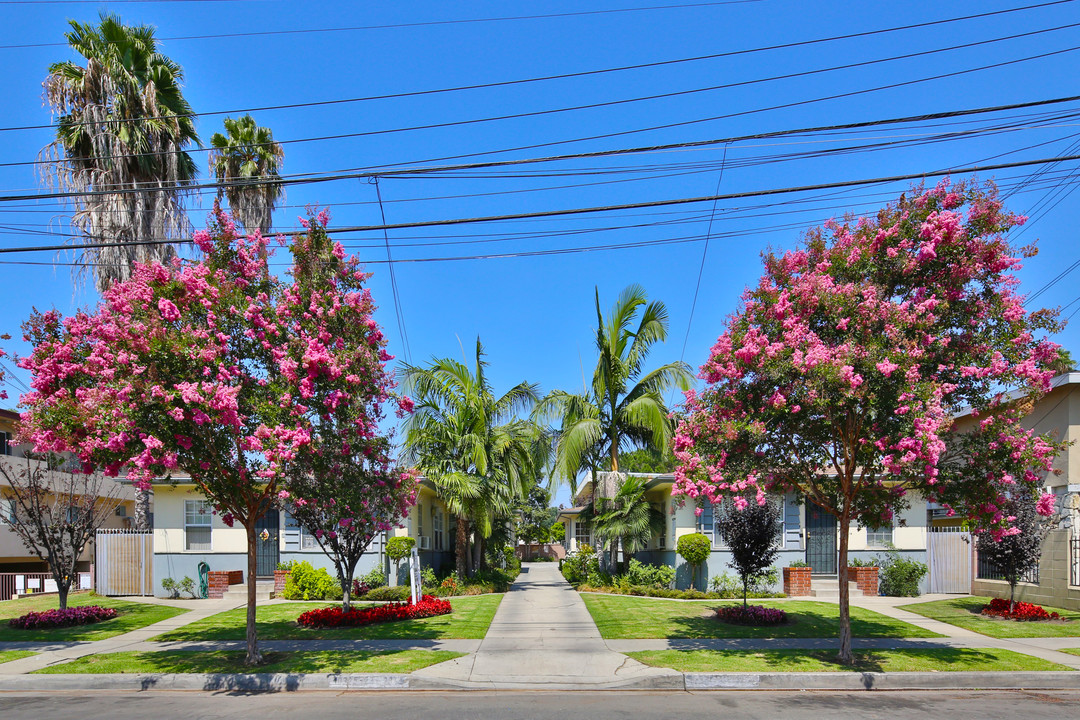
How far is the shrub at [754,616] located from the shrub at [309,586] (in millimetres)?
10597

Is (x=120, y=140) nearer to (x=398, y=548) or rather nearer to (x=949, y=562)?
(x=398, y=548)

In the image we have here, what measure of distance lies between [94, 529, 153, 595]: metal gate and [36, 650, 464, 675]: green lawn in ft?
34.0

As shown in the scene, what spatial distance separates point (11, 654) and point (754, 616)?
13.8 meters

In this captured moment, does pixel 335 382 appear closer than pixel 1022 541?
Yes

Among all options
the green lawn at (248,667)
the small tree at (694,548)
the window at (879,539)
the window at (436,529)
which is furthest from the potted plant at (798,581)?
the window at (436,529)

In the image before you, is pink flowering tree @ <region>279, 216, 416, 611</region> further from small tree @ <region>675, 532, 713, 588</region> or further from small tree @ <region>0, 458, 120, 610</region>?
small tree @ <region>675, 532, 713, 588</region>

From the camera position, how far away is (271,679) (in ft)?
35.9

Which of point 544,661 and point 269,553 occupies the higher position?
point 544,661

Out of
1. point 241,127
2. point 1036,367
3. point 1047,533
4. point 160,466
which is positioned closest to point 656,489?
point 1047,533

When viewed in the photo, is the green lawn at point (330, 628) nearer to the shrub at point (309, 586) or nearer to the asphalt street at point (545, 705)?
the shrub at point (309, 586)

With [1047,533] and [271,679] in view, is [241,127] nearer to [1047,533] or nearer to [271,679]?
[271,679]

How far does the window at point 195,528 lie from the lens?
888 inches

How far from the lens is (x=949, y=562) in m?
21.6

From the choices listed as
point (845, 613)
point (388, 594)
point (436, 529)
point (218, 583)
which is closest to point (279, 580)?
point (218, 583)
